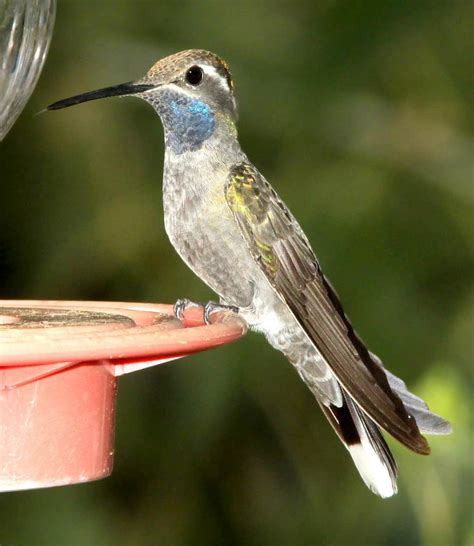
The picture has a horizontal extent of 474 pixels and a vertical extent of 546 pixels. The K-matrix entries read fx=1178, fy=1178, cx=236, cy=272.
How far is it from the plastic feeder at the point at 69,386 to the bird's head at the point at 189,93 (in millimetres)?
1348

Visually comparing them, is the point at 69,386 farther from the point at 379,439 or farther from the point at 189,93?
the point at 189,93

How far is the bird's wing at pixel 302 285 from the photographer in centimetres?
329

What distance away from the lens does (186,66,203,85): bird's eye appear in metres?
3.92

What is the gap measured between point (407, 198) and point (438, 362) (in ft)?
3.35

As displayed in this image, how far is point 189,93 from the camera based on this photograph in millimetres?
3971

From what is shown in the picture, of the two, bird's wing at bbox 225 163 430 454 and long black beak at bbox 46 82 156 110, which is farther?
long black beak at bbox 46 82 156 110

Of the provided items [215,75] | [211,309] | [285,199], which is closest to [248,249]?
[211,309]

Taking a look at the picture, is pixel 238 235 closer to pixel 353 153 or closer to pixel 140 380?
pixel 353 153

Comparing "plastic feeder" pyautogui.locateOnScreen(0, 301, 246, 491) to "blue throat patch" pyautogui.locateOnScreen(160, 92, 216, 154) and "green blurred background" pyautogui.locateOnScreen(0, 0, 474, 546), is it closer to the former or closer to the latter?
"blue throat patch" pyautogui.locateOnScreen(160, 92, 216, 154)

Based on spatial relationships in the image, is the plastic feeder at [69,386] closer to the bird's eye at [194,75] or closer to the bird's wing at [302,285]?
the bird's wing at [302,285]

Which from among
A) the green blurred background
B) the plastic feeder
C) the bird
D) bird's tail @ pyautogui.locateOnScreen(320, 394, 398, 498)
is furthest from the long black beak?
the green blurred background

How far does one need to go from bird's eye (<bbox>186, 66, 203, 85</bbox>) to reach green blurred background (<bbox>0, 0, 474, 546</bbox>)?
1444 mm

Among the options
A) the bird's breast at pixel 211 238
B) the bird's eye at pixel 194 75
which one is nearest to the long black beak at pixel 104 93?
the bird's eye at pixel 194 75

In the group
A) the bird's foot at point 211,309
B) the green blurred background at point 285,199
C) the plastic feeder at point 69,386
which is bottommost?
the green blurred background at point 285,199
